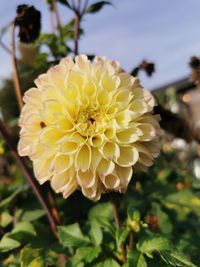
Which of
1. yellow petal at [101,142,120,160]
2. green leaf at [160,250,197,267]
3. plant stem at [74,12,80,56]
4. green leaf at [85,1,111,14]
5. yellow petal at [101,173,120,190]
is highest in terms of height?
green leaf at [85,1,111,14]

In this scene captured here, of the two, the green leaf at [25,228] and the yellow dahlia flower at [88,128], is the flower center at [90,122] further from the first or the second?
the green leaf at [25,228]

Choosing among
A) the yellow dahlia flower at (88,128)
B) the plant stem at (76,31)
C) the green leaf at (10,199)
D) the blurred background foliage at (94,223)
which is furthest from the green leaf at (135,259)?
the plant stem at (76,31)

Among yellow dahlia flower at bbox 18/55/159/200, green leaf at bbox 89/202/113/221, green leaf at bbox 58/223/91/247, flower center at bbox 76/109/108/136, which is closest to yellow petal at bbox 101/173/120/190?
yellow dahlia flower at bbox 18/55/159/200

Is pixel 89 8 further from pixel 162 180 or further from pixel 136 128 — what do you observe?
A: pixel 162 180

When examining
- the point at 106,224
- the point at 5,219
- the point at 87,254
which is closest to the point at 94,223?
the point at 106,224

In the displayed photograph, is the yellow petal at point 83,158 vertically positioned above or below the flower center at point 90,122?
below

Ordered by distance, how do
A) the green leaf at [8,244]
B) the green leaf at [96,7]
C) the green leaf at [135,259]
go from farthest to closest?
the green leaf at [96,7] < the green leaf at [8,244] < the green leaf at [135,259]

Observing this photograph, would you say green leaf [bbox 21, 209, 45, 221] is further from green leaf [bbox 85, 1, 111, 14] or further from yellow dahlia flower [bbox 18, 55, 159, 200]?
green leaf [bbox 85, 1, 111, 14]
